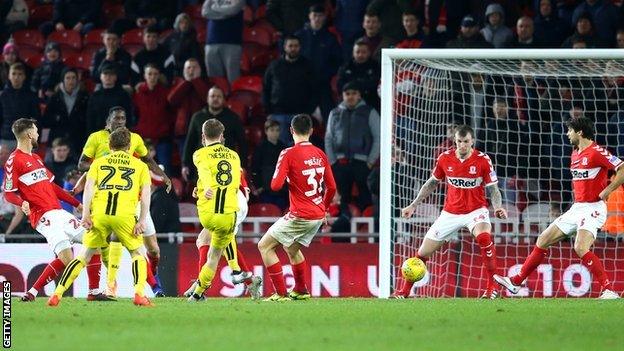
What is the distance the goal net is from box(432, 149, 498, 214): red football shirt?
3.56 feet

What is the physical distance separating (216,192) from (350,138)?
4976 mm

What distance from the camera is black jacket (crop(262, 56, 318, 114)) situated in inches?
760

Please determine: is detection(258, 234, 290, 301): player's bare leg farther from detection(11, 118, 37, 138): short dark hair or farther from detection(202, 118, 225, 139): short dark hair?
detection(11, 118, 37, 138): short dark hair

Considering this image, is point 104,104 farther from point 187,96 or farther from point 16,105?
point 16,105

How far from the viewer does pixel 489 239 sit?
14930 millimetres

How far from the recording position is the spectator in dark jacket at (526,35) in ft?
62.2

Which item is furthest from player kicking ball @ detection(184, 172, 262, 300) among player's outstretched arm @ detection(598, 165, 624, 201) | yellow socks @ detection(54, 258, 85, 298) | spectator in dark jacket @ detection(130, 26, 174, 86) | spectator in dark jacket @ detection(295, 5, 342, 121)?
spectator in dark jacket @ detection(130, 26, 174, 86)

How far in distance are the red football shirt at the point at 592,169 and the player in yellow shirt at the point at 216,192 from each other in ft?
11.4

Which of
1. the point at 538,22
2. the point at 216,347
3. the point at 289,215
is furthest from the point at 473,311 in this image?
the point at 538,22

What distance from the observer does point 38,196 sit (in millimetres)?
14352

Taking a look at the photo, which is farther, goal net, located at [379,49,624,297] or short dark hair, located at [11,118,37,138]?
goal net, located at [379,49,624,297]

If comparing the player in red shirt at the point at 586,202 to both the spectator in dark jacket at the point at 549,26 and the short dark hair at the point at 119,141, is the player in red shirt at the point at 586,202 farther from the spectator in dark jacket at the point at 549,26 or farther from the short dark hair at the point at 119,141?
the spectator in dark jacket at the point at 549,26

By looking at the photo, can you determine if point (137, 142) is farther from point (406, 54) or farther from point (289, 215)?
point (406, 54)

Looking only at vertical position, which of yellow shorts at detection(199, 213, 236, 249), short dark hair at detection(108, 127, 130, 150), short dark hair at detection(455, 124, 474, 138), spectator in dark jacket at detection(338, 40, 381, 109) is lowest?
yellow shorts at detection(199, 213, 236, 249)
